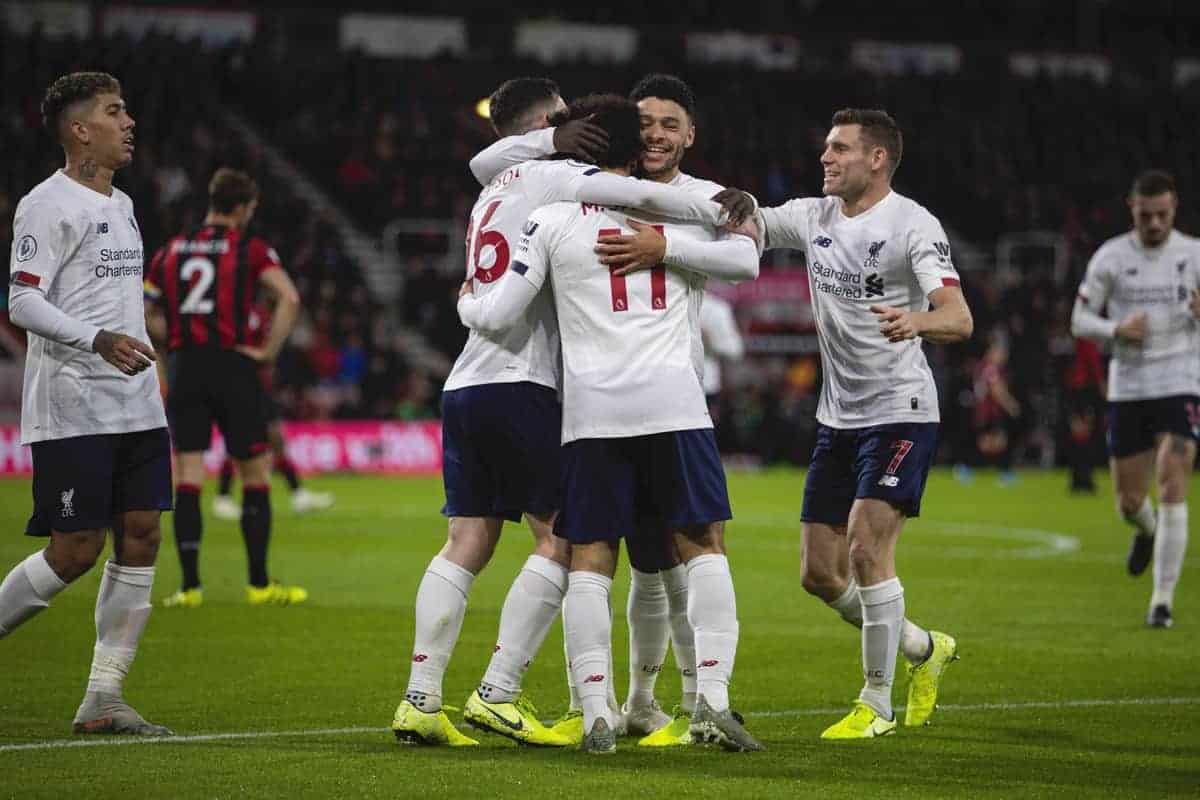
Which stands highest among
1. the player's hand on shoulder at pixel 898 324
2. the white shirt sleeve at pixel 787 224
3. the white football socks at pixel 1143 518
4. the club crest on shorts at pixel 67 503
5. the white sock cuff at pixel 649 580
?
the white shirt sleeve at pixel 787 224

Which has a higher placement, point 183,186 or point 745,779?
point 183,186

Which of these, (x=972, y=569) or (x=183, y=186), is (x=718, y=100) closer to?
(x=183, y=186)

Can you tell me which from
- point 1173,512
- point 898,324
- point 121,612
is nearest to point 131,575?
point 121,612

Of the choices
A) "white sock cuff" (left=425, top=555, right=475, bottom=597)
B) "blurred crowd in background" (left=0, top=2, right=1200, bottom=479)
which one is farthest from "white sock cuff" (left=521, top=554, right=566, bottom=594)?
"blurred crowd in background" (left=0, top=2, right=1200, bottom=479)

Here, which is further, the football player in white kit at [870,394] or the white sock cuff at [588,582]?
the football player in white kit at [870,394]

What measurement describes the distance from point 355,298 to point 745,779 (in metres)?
23.1

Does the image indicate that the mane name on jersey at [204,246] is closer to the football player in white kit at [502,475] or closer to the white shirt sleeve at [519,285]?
the football player in white kit at [502,475]

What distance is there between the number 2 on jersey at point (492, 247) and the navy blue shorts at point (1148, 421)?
590cm

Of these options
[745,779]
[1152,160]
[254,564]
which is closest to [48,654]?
[254,564]

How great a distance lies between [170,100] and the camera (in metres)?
29.4

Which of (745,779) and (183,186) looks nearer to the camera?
(745,779)

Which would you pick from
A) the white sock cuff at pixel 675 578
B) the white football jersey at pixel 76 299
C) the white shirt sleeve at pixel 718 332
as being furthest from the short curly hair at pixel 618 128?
the white shirt sleeve at pixel 718 332

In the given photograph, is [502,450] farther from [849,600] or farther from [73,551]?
[849,600]

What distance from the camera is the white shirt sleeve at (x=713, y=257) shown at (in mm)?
6582
